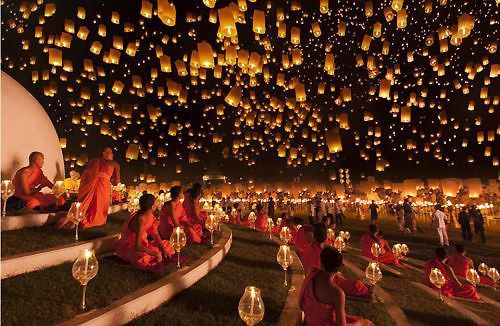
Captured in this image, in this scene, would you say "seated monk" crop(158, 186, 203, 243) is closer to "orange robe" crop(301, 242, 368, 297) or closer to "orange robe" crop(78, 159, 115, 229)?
"orange robe" crop(78, 159, 115, 229)

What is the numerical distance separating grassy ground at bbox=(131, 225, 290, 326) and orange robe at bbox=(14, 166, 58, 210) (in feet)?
13.3

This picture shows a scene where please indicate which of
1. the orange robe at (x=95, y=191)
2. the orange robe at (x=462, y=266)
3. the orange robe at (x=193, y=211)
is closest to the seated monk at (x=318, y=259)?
the orange robe at (x=193, y=211)

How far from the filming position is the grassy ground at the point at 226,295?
461 centimetres

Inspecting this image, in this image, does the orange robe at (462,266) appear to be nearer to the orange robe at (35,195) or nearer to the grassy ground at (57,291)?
the grassy ground at (57,291)

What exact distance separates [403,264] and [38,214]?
969 cm

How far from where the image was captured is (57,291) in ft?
14.3

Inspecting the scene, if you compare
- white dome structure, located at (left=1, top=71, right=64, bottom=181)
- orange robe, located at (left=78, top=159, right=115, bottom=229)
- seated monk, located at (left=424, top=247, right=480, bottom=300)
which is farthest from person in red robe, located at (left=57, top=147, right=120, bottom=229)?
seated monk, located at (left=424, top=247, right=480, bottom=300)

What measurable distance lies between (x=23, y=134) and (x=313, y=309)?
8.61 metres

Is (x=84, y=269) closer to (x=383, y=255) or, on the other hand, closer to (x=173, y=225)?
(x=173, y=225)

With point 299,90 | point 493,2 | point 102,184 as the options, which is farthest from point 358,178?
point 102,184

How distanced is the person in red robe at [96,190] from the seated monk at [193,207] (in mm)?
2027

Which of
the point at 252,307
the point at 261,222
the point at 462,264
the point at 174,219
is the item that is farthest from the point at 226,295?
the point at 261,222

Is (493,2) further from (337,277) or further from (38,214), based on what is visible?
(38,214)

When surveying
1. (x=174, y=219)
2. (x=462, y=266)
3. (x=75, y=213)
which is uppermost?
(x=75, y=213)
